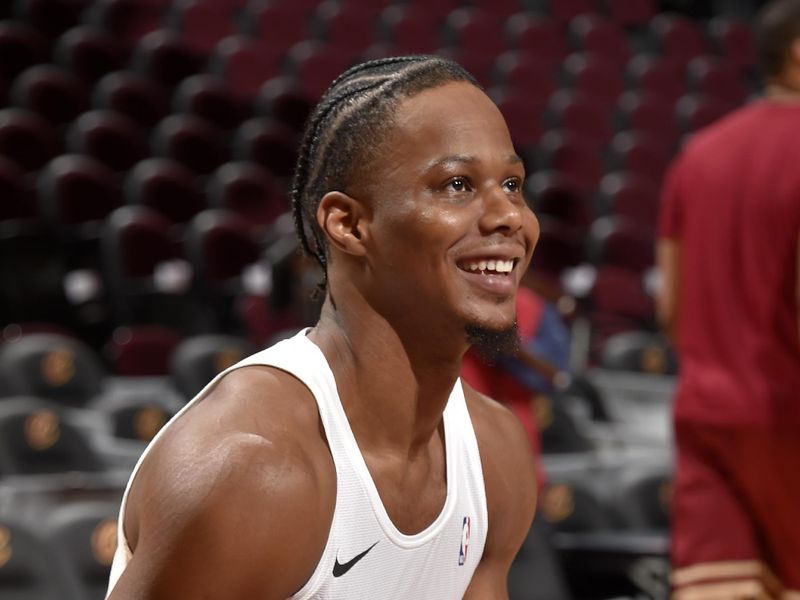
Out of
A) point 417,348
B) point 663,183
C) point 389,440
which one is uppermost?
point 417,348

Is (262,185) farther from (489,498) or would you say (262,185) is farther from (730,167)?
(489,498)

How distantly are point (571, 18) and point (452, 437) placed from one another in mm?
9465

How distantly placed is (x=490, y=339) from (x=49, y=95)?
19.9 ft

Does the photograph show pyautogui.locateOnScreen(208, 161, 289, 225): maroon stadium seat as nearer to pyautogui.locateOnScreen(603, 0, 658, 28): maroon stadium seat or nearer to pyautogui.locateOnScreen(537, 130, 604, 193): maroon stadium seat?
pyautogui.locateOnScreen(537, 130, 604, 193): maroon stadium seat

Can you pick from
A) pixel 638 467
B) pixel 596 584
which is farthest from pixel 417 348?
pixel 638 467

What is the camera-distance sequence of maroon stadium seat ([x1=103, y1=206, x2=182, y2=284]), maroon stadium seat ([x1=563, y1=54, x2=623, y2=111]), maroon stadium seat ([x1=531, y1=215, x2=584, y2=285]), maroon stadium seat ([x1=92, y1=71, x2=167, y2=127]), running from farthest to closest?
maroon stadium seat ([x1=563, y1=54, x2=623, y2=111])
maroon stadium seat ([x1=92, y1=71, x2=167, y2=127])
maroon stadium seat ([x1=531, y1=215, x2=584, y2=285])
maroon stadium seat ([x1=103, y1=206, x2=182, y2=284])

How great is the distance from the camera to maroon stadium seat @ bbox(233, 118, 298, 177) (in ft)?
24.4

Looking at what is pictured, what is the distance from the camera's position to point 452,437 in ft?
5.71

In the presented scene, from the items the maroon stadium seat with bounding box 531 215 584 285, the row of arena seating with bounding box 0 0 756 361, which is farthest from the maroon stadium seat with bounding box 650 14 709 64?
the maroon stadium seat with bounding box 531 215 584 285

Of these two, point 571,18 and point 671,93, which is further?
point 571,18

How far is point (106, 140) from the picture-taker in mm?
6918

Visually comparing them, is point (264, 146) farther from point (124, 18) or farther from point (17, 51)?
point (124, 18)

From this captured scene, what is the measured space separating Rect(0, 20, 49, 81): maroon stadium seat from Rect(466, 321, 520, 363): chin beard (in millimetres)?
6460

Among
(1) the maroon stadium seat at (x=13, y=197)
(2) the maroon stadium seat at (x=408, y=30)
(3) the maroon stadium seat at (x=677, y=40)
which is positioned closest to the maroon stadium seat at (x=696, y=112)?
(3) the maroon stadium seat at (x=677, y=40)
